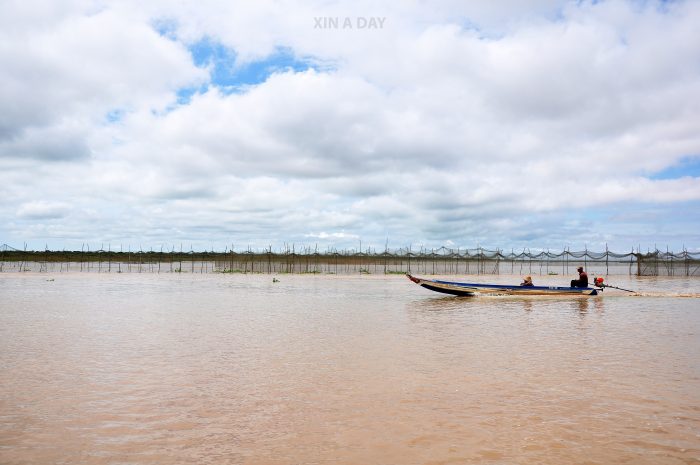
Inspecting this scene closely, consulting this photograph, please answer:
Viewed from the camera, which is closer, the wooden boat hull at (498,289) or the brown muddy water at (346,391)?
the brown muddy water at (346,391)

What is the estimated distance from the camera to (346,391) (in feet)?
19.4

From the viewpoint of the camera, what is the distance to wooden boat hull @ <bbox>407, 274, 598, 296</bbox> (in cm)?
1764

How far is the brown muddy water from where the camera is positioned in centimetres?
417

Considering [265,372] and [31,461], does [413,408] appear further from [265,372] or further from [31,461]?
[31,461]

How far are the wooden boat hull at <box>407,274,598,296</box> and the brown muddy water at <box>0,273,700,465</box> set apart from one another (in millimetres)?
5659

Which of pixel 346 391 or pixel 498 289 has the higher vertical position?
pixel 498 289

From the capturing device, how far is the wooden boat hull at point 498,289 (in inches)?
695

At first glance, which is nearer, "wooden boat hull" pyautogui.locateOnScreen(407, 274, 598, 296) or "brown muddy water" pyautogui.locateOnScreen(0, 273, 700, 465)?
"brown muddy water" pyautogui.locateOnScreen(0, 273, 700, 465)

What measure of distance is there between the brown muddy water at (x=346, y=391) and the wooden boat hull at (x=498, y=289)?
223 inches

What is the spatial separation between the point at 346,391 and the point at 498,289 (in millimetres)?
12961

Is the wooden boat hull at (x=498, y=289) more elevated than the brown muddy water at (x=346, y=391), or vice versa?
the wooden boat hull at (x=498, y=289)

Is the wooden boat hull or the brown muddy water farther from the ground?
the wooden boat hull

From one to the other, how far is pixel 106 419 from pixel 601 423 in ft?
15.4

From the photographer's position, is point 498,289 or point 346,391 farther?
point 498,289
